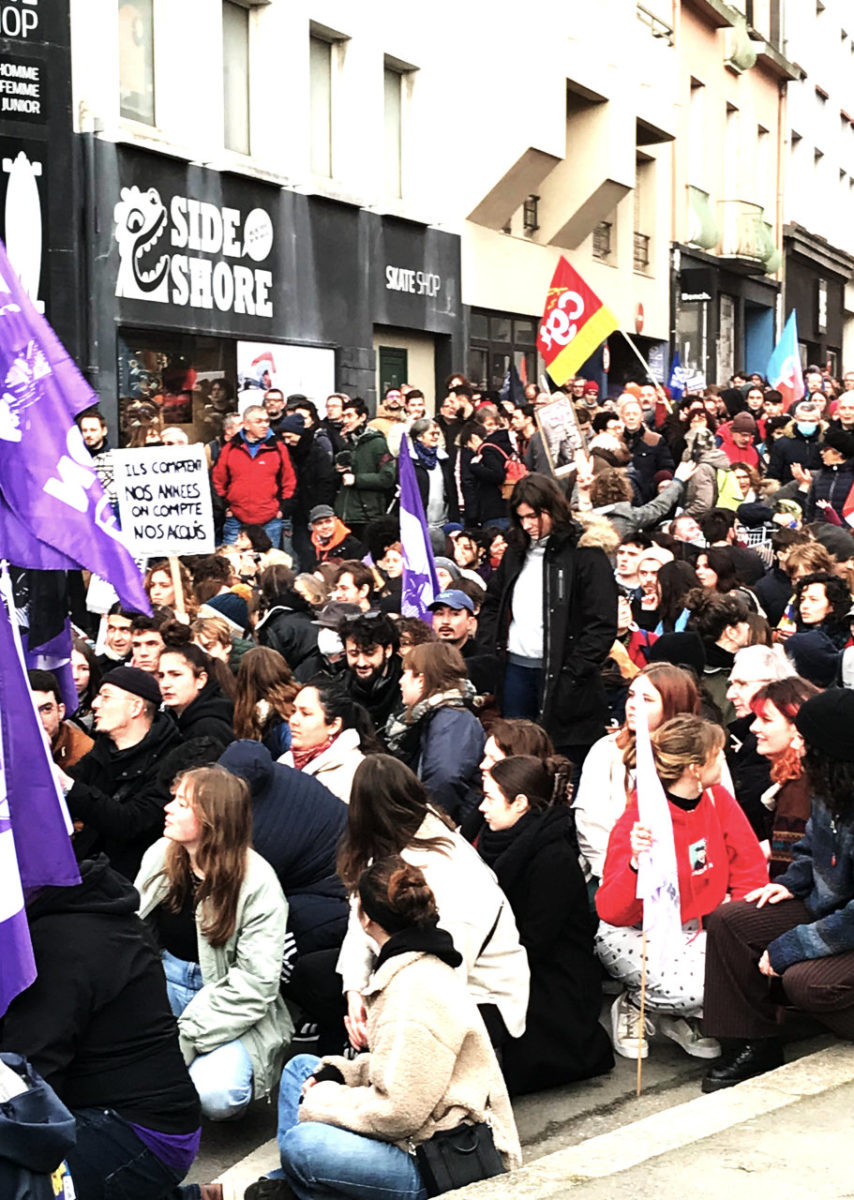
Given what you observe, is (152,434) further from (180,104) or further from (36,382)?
(36,382)

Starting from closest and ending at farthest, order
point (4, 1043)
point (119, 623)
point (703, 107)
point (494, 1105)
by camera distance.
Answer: point (4, 1043) → point (494, 1105) → point (119, 623) → point (703, 107)

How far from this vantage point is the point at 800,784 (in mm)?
7109

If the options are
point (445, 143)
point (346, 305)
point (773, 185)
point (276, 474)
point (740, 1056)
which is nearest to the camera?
point (740, 1056)

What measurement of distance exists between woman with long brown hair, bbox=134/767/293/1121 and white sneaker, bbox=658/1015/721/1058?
144 cm

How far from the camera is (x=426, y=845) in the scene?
6.11 meters

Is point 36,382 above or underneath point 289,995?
above

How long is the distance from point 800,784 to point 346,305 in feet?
53.3

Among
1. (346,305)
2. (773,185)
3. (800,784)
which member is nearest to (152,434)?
(346,305)

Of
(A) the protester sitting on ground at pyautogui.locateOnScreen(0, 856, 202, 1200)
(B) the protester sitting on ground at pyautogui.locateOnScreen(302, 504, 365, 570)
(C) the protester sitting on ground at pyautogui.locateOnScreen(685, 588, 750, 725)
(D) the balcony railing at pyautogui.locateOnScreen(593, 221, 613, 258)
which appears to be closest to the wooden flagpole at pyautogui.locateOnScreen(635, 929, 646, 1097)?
(A) the protester sitting on ground at pyautogui.locateOnScreen(0, 856, 202, 1200)

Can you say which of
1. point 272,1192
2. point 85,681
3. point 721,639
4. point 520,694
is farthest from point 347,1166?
point 520,694

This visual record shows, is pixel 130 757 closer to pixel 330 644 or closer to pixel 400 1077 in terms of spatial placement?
pixel 330 644

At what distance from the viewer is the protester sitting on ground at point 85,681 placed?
353 inches

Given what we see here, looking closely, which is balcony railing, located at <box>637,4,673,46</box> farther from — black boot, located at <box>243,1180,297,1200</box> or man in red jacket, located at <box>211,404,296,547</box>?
black boot, located at <box>243,1180,297,1200</box>

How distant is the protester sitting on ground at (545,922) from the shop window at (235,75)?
48.5ft
